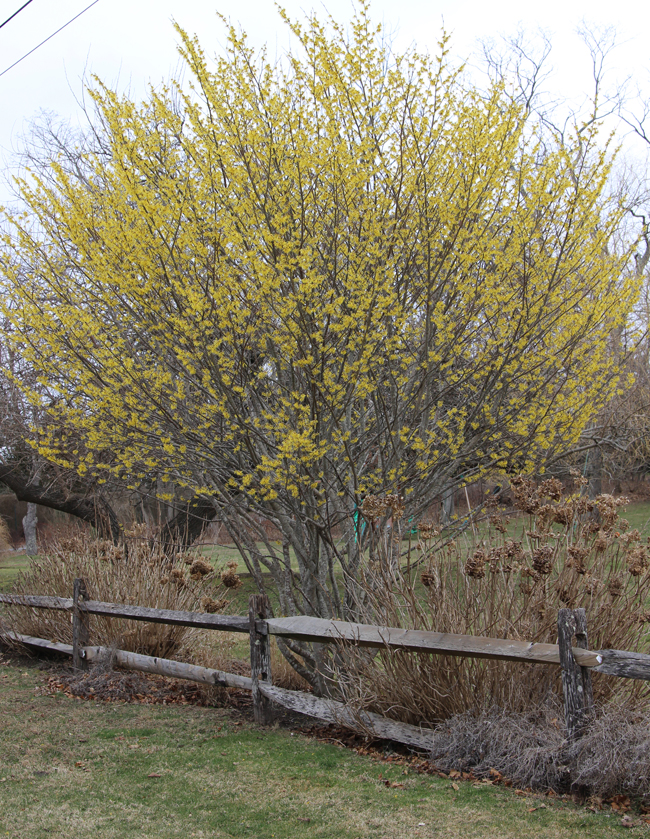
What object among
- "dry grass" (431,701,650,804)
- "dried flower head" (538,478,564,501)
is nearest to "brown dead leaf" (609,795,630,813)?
"dry grass" (431,701,650,804)

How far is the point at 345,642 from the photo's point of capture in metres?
5.16

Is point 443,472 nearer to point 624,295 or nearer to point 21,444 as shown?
point 624,295

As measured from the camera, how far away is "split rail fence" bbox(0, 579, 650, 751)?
3867 millimetres

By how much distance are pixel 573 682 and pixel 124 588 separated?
539 centimetres

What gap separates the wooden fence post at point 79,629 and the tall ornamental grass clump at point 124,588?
20 cm

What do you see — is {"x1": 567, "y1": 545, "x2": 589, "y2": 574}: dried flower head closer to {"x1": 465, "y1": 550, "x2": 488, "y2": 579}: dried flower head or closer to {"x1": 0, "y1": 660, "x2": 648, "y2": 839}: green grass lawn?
{"x1": 465, "y1": 550, "x2": 488, "y2": 579}: dried flower head

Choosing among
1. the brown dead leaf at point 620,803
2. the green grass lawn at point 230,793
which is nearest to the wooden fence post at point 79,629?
the green grass lawn at point 230,793

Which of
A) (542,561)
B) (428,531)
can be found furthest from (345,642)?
(542,561)

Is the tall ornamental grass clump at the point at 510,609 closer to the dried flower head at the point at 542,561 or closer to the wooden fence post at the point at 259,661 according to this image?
the dried flower head at the point at 542,561

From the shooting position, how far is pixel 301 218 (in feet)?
17.8

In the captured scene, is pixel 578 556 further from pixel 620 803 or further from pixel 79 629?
pixel 79 629

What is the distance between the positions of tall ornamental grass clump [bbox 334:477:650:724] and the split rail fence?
0.22 meters

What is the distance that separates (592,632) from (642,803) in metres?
1.09

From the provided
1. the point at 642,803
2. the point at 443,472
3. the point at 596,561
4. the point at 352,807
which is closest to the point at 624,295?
the point at 443,472
